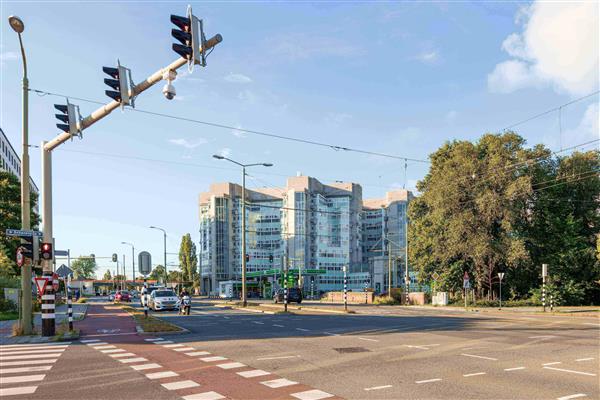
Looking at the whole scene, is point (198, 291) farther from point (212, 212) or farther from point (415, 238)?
point (415, 238)

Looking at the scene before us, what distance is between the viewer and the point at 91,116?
1631 cm

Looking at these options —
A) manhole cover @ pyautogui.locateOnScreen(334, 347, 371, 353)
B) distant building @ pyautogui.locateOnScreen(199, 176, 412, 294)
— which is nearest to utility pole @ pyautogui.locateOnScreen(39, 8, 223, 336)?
manhole cover @ pyautogui.locateOnScreen(334, 347, 371, 353)

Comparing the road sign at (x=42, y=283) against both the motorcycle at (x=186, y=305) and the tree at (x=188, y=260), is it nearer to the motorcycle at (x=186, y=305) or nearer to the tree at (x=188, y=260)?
the motorcycle at (x=186, y=305)

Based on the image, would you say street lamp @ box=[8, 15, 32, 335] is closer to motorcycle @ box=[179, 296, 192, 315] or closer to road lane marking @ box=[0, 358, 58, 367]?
road lane marking @ box=[0, 358, 58, 367]

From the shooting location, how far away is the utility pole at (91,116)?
11844mm

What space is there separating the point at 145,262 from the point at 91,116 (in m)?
10.3

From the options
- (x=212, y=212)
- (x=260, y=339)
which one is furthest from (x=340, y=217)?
(x=260, y=339)

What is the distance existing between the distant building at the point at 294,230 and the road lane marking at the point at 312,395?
322ft

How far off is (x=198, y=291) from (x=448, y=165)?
8852cm

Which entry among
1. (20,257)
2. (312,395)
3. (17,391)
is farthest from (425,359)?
(20,257)

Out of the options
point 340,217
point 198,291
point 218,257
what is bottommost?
point 198,291

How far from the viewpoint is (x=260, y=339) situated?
16.7m

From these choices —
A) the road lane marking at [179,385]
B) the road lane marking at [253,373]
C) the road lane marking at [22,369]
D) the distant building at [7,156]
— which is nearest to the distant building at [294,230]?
the distant building at [7,156]

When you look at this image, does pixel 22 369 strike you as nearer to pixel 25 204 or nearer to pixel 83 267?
pixel 25 204
